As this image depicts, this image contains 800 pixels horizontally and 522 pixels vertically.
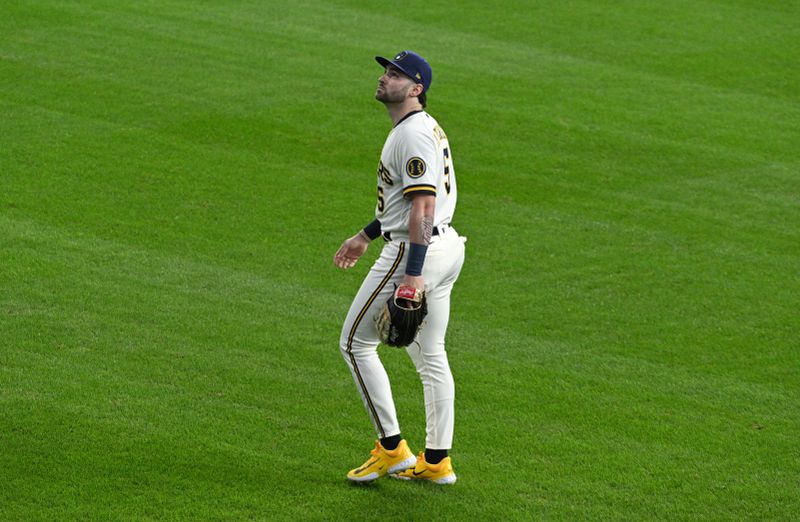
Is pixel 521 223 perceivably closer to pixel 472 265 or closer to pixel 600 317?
pixel 472 265

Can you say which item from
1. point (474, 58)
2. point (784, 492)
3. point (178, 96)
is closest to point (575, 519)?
point (784, 492)

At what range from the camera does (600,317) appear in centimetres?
825

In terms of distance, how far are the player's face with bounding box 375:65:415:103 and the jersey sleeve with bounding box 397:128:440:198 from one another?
210 millimetres

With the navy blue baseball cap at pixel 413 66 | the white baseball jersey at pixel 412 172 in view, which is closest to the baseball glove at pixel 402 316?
the white baseball jersey at pixel 412 172

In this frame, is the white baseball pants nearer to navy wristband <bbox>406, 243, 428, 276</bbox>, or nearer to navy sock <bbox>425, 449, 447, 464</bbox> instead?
navy sock <bbox>425, 449, 447, 464</bbox>

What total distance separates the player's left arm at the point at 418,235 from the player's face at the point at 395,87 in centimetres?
51

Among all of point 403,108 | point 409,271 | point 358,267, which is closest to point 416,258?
point 409,271

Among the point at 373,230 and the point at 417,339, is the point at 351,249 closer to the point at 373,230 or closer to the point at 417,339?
the point at 373,230

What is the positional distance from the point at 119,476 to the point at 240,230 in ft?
14.0

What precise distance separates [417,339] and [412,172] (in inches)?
33.6

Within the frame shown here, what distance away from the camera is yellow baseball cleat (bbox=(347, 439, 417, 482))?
5703 millimetres

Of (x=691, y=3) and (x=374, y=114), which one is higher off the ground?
(x=691, y=3)

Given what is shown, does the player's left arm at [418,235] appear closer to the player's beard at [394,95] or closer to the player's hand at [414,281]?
the player's hand at [414,281]

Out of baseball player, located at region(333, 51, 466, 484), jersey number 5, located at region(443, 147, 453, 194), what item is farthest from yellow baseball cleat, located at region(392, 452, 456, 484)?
jersey number 5, located at region(443, 147, 453, 194)
